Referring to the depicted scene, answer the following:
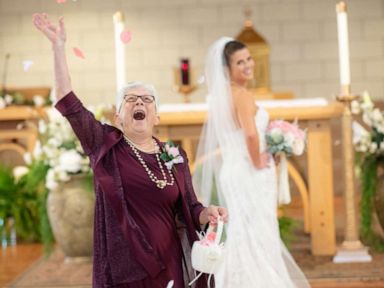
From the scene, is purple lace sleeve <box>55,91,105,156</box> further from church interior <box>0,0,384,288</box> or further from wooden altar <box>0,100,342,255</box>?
wooden altar <box>0,100,342,255</box>

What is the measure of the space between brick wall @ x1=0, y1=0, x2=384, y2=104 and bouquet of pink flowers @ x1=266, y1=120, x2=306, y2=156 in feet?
16.9

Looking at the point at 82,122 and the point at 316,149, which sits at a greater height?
the point at 82,122

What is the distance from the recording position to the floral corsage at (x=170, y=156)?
3447mm

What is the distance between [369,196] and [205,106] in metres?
1.43

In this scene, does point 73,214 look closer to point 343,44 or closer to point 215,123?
point 215,123

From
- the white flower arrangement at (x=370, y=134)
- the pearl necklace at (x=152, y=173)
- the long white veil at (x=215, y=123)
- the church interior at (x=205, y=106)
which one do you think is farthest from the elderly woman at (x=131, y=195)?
the white flower arrangement at (x=370, y=134)

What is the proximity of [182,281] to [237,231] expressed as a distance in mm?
2263

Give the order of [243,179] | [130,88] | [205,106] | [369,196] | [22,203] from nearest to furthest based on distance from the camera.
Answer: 1. [130,88]
2. [243,179]
3. [369,196]
4. [205,106]
5. [22,203]

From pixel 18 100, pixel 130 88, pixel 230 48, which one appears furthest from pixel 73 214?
pixel 130 88

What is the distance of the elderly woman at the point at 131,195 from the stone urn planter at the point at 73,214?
3.50m

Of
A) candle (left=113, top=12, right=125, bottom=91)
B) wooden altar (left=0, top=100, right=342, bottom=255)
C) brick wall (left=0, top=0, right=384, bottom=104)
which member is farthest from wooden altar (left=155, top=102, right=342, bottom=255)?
brick wall (left=0, top=0, right=384, bottom=104)

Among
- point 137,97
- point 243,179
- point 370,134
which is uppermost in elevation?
point 137,97

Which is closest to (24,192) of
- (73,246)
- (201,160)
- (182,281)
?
(73,246)

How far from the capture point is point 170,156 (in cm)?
345
